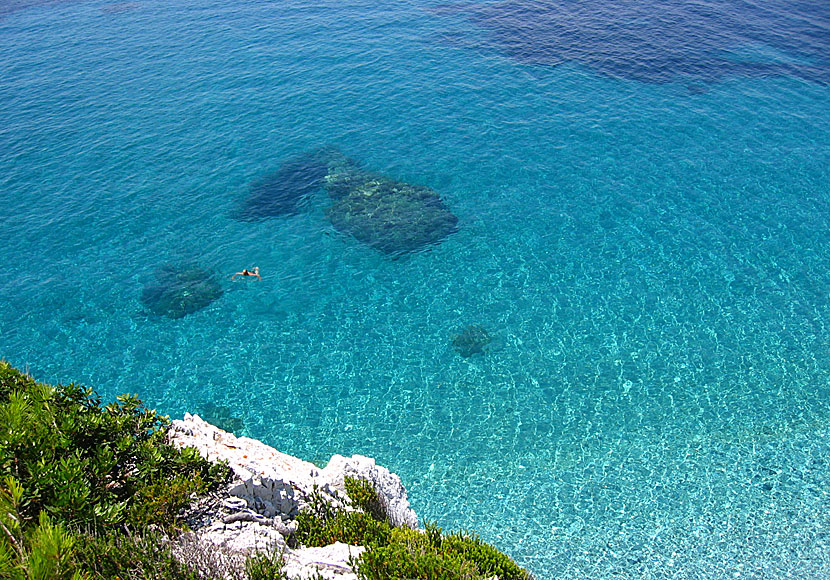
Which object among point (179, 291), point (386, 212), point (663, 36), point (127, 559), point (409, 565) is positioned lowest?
point (179, 291)

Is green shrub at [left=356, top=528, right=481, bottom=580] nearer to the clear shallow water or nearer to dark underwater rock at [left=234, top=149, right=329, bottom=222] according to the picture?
the clear shallow water

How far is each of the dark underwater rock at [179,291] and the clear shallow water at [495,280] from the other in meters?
0.71

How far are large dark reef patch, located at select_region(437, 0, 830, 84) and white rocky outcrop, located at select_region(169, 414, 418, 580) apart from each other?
51.0m

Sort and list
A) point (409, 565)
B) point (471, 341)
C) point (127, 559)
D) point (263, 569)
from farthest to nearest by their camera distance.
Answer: point (471, 341) → point (409, 565) → point (263, 569) → point (127, 559)

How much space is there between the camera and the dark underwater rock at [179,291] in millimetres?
35062

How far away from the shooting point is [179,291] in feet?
118

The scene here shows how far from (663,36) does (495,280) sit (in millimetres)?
45796

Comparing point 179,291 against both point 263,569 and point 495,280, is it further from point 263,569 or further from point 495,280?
point 263,569

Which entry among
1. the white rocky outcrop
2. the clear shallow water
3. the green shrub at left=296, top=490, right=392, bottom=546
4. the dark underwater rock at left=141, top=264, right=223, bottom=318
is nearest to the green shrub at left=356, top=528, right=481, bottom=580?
the white rocky outcrop

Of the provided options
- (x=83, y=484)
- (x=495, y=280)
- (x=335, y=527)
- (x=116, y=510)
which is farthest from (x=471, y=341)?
(x=83, y=484)

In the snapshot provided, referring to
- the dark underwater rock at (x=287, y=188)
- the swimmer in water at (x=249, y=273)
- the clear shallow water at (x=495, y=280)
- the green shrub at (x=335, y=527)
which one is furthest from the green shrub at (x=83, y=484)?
the dark underwater rock at (x=287, y=188)

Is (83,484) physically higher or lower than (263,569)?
higher

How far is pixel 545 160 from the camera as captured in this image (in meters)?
46.4

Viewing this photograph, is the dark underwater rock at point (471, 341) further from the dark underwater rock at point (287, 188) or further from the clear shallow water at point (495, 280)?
the dark underwater rock at point (287, 188)
